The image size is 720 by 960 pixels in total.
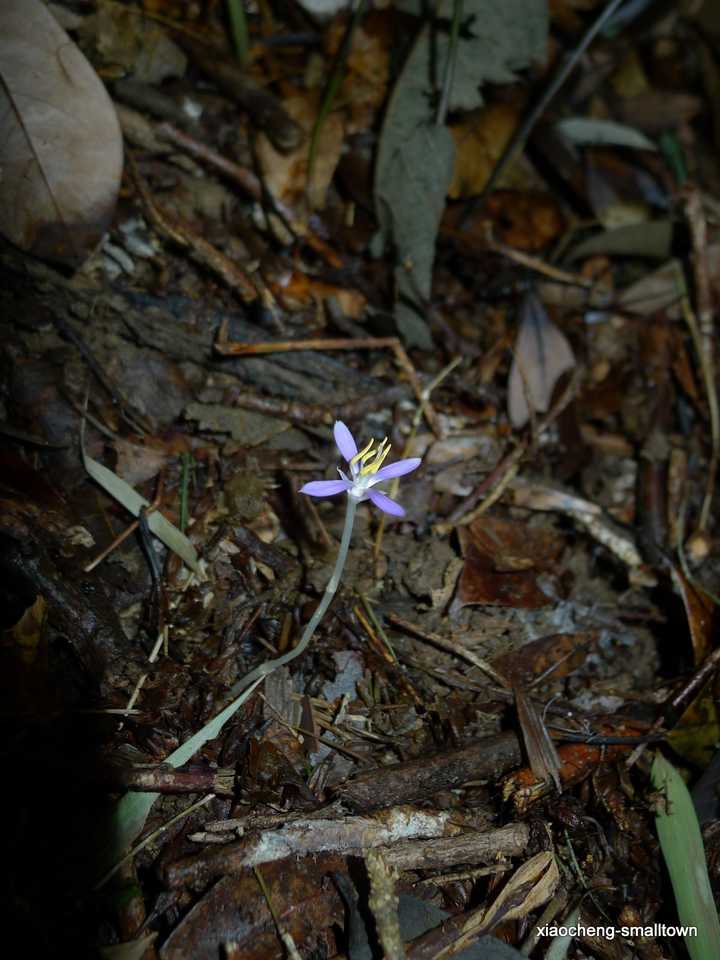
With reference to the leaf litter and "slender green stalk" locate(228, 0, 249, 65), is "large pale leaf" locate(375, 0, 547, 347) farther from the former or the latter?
"slender green stalk" locate(228, 0, 249, 65)

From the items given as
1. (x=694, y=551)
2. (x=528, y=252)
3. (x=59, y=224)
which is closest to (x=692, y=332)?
(x=528, y=252)

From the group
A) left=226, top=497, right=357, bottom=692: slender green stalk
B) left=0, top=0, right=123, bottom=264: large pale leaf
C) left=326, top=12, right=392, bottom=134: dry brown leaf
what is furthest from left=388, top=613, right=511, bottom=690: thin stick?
left=326, top=12, right=392, bottom=134: dry brown leaf

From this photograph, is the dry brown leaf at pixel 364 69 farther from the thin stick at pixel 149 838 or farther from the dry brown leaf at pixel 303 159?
the thin stick at pixel 149 838

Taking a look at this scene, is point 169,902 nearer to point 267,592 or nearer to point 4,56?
point 267,592

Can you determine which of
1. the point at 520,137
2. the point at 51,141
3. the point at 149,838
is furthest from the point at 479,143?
the point at 149,838

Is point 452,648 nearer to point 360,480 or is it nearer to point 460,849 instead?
point 460,849

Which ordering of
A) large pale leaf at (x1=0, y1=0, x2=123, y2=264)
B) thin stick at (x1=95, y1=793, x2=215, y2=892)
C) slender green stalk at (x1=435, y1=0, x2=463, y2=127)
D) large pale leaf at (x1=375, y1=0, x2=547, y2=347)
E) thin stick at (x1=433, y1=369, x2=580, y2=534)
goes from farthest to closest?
large pale leaf at (x1=375, y1=0, x2=547, y2=347), slender green stalk at (x1=435, y1=0, x2=463, y2=127), thin stick at (x1=433, y1=369, x2=580, y2=534), large pale leaf at (x1=0, y1=0, x2=123, y2=264), thin stick at (x1=95, y1=793, x2=215, y2=892)

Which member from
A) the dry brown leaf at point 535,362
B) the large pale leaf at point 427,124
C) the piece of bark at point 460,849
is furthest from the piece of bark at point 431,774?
the large pale leaf at point 427,124
